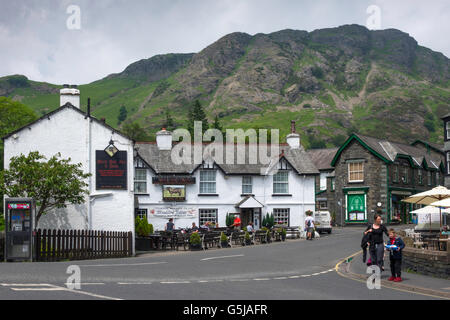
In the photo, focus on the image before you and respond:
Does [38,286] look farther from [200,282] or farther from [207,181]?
[207,181]

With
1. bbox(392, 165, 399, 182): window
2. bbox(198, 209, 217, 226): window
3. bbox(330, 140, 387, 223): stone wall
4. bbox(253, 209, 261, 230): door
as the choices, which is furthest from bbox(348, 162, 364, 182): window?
bbox(198, 209, 217, 226): window

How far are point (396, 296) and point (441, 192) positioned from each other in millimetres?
11860

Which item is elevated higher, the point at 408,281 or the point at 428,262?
the point at 428,262

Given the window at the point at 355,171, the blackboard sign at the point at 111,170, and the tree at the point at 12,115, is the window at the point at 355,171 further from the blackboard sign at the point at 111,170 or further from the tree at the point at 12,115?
the tree at the point at 12,115

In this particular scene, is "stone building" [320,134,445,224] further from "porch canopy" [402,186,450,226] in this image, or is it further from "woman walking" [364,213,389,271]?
"woman walking" [364,213,389,271]

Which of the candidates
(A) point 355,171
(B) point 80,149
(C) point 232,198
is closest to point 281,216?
(C) point 232,198

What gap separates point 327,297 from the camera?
1230 centimetres

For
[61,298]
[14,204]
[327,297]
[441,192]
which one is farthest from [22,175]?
[441,192]

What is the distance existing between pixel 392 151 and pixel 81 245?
38147mm

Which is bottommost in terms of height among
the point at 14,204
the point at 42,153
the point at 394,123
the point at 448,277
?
the point at 448,277

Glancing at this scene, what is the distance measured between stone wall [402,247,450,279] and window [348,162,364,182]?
34366 mm

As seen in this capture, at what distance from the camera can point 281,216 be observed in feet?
136

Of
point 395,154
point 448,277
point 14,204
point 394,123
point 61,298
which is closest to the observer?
point 61,298

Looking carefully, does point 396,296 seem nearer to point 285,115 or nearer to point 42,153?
point 42,153
